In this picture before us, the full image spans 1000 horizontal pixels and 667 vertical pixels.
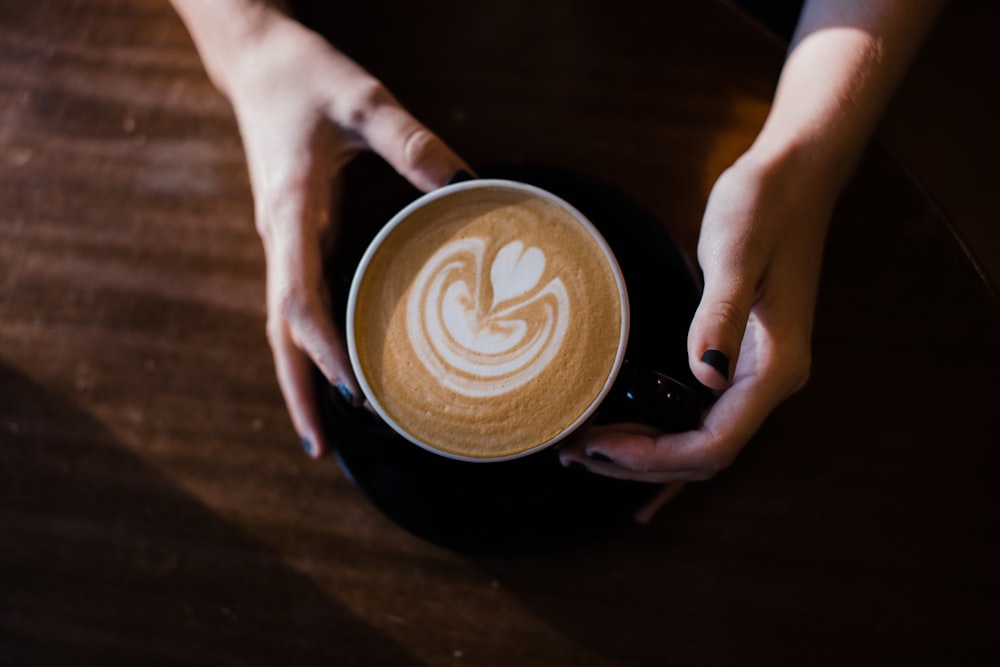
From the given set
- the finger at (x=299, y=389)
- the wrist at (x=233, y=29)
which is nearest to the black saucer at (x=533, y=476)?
the finger at (x=299, y=389)

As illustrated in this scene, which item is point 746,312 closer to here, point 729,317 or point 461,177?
point 729,317

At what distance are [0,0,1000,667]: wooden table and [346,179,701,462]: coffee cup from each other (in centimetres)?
19

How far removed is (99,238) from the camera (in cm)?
83

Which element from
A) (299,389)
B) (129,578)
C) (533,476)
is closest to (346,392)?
(299,389)

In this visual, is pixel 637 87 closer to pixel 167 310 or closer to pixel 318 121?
pixel 318 121

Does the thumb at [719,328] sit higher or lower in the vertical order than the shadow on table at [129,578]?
higher

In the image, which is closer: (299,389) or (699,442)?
(699,442)

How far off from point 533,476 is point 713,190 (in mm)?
336

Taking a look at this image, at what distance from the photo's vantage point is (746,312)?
62 cm

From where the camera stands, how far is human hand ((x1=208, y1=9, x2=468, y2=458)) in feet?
2.26

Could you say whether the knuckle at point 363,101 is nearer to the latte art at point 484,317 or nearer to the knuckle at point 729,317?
the latte art at point 484,317

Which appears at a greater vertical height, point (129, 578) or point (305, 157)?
point (305, 157)

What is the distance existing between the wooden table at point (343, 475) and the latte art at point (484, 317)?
0.21 meters

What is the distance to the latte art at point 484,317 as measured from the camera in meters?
0.61
